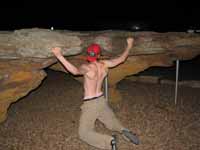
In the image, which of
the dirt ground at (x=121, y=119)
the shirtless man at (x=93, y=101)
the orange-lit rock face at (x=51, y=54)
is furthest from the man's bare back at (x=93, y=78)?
the dirt ground at (x=121, y=119)

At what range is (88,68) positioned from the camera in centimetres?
394

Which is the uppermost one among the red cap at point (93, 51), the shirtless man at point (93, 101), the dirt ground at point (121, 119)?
the red cap at point (93, 51)

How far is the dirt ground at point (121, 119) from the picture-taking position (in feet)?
14.6

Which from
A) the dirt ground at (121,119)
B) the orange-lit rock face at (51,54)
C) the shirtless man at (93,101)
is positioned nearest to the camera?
the shirtless man at (93,101)

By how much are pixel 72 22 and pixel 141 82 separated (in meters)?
16.9

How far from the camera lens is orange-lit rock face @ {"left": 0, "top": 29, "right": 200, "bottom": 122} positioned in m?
4.12

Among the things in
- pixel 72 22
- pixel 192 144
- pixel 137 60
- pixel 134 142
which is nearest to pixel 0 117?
pixel 134 142

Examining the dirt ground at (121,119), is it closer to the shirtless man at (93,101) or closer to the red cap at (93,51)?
the shirtless man at (93,101)

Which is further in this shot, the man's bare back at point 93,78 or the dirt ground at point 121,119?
the dirt ground at point 121,119

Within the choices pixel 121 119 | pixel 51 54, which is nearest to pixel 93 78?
pixel 51 54

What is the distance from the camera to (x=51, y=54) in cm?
412

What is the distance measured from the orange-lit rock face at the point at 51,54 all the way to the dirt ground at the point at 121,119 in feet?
2.44

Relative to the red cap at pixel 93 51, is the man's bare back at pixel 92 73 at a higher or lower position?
lower

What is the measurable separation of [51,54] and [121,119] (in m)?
2.27
